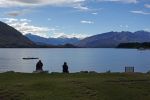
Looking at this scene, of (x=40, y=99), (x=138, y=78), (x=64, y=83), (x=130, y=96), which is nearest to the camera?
(x=40, y=99)

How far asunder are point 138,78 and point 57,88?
983cm

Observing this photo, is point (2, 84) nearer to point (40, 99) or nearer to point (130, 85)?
point (40, 99)

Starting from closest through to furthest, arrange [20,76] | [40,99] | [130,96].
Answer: [40,99], [130,96], [20,76]

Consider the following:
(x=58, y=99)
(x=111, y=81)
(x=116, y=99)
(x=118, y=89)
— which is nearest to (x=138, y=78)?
(x=111, y=81)

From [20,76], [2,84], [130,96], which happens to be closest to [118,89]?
[130,96]

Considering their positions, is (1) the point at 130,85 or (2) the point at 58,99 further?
(1) the point at 130,85

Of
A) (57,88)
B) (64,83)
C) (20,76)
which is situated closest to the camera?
(57,88)

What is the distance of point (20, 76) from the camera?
3925 centimetres

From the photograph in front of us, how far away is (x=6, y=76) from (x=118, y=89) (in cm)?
1336

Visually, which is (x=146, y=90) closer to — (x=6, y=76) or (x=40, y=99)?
(x=40, y=99)

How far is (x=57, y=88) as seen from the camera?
29.9 m

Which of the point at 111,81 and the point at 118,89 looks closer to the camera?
the point at 118,89

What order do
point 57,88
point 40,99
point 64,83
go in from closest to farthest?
point 40,99 → point 57,88 → point 64,83

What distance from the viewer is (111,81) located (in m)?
33.6
